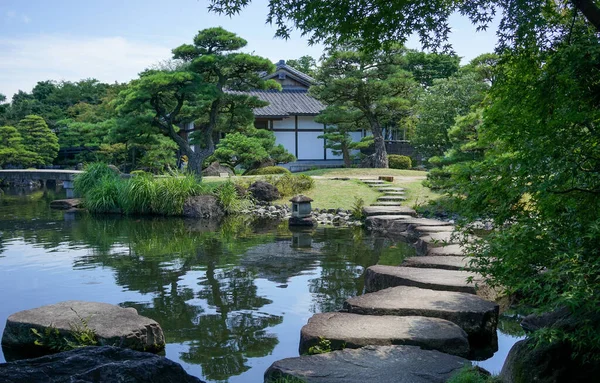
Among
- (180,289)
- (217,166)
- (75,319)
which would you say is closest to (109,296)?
(180,289)

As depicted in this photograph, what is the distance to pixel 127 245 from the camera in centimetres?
1231

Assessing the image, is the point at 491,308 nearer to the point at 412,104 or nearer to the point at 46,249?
the point at 46,249

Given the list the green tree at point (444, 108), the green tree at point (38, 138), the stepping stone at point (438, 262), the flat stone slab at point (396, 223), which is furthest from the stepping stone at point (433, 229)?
the green tree at point (38, 138)

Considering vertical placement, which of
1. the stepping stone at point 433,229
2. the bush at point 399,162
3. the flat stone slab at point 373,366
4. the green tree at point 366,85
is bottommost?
the flat stone slab at point 373,366

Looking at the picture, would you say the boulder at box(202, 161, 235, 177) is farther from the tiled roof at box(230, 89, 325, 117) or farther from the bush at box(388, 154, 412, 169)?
the bush at box(388, 154, 412, 169)

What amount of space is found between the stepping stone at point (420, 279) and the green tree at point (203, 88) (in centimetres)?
1282

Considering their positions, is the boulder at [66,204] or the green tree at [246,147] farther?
the green tree at [246,147]

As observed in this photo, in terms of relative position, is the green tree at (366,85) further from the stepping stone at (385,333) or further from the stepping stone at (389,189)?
the stepping stone at (385,333)

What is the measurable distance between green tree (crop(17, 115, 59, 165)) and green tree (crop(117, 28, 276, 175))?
1653 centimetres

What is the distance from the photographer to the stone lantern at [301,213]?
15.2 m

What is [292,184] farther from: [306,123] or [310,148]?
[306,123]

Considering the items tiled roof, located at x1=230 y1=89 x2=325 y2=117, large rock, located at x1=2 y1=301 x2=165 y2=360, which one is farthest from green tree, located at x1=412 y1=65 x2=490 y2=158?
large rock, located at x1=2 y1=301 x2=165 y2=360

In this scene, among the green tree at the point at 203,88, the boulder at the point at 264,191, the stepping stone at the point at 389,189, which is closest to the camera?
the stepping stone at the point at 389,189

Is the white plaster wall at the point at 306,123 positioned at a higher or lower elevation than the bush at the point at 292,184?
higher
